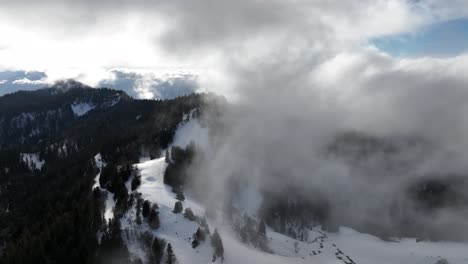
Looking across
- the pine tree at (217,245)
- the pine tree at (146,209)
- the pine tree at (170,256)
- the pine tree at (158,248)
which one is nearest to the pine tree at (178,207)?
the pine tree at (146,209)

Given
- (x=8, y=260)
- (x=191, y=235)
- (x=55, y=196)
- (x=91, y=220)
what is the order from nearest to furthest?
(x=8, y=260) < (x=91, y=220) < (x=191, y=235) < (x=55, y=196)

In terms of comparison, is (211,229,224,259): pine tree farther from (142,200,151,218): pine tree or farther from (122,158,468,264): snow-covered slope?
(142,200,151,218): pine tree

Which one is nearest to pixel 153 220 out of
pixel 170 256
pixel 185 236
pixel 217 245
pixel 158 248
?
pixel 185 236

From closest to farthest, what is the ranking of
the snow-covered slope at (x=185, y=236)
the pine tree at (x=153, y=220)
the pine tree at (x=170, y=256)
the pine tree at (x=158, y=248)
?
the pine tree at (x=170, y=256)
the pine tree at (x=158, y=248)
the snow-covered slope at (x=185, y=236)
the pine tree at (x=153, y=220)

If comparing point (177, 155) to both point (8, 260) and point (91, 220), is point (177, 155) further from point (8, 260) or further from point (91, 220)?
point (8, 260)

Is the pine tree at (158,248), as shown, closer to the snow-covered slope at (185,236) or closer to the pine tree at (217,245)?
the snow-covered slope at (185,236)

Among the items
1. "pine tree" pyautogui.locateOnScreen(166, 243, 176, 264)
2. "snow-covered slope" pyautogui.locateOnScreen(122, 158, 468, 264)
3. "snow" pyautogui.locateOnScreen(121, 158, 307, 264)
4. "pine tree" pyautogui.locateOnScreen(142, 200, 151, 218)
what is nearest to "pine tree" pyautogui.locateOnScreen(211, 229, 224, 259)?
"snow" pyautogui.locateOnScreen(121, 158, 307, 264)

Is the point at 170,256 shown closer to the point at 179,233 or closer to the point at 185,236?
the point at 185,236

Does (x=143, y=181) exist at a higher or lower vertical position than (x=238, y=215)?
higher

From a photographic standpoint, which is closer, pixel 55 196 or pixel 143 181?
pixel 143 181

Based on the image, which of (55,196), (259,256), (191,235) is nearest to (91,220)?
(191,235)

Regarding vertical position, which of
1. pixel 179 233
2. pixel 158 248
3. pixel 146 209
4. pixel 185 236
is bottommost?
pixel 185 236
